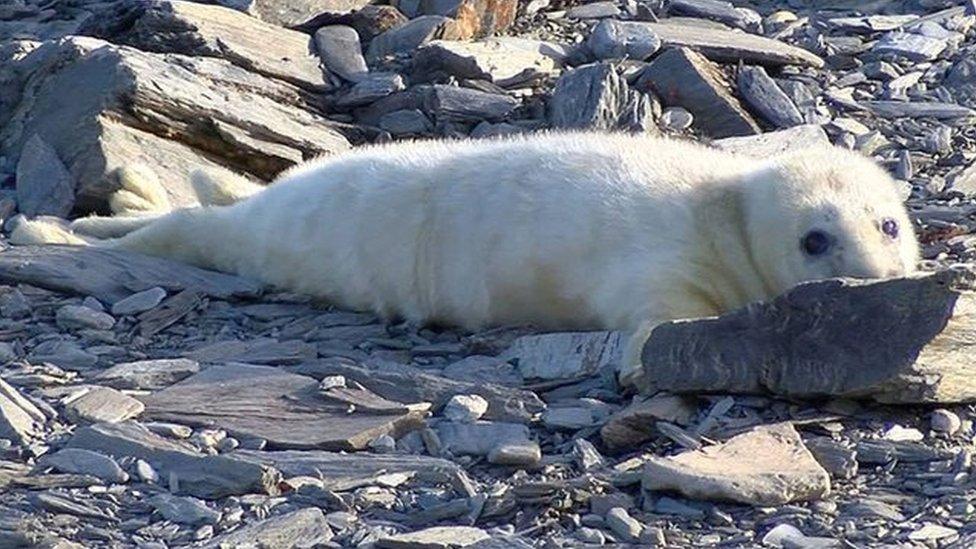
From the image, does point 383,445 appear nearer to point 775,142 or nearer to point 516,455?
point 516,455

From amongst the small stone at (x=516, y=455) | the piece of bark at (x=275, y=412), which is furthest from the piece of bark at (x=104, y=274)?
the small stone at (x=516, y=455)

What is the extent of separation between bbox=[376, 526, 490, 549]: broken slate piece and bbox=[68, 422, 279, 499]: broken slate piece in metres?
0.52

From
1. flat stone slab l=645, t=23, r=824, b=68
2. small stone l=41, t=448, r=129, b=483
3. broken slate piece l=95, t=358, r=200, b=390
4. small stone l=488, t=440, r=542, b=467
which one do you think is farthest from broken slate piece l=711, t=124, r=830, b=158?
small stone l=41, t=448, r=129, b=483

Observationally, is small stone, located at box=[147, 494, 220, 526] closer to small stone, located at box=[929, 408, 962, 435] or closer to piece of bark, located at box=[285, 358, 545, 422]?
piece of bark, located at box=[285, 358, 545, 422]

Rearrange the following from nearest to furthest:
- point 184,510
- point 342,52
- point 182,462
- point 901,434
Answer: point 184,510 < point 182,462 < point 901,434 < point 342,52

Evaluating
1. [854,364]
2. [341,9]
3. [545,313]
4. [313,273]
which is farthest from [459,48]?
[854,364]

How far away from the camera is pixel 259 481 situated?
15.0ft

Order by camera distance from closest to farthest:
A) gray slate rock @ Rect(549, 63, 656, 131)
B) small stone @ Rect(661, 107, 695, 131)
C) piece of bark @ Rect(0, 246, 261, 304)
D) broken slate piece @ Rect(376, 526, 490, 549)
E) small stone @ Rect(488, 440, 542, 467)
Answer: broken slate piece @ Rect(376, 526, 490, 549) → small stone @ Rect(488, 440, 542, 467) → piece of bark @ Rect(0, 246, 261, 304) → gray slate rock @ Rect(549, 63, 656, 131) → small stone @ Rect(661, 107, 695, 131)

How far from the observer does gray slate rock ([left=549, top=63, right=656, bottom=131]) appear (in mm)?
8070

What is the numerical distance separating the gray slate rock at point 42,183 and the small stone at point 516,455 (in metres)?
3.50

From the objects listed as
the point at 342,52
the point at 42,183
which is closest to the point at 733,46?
the point at 342,52

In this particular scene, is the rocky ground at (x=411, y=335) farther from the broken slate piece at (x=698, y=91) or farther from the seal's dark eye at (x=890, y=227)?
the seal's dark eye at (x=890, y=227)

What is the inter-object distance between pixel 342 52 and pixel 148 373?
3533 millimetres

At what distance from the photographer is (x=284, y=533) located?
167 inches
